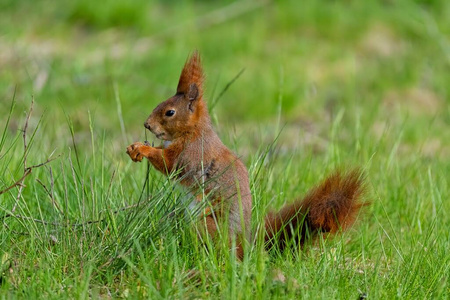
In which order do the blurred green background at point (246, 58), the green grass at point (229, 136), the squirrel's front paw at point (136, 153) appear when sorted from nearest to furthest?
the green grass at point (229, 136) → the squirrel's front paw at point (136, 153) → the blurred green background at point (246, 58)

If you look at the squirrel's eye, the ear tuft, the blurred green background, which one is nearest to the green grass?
the blurred green background

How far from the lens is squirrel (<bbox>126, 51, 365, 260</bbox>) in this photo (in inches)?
123

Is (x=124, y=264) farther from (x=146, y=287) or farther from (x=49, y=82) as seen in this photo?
(x=49, y=82)

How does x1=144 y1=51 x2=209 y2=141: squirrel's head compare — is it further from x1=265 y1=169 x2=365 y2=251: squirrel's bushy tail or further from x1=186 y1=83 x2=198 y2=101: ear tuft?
x1=265 y1=169 x2=365 y2=251: squirrel's bushy tail

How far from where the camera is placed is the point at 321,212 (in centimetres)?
316

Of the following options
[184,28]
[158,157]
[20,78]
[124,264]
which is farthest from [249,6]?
[124,264]

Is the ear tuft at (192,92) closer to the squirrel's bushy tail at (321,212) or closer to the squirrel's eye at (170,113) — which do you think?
the squirrel's eye at (170,113)

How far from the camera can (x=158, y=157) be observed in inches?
131

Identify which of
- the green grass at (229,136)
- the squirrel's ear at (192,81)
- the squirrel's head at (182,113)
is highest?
the squirrel's ear at (192,81)

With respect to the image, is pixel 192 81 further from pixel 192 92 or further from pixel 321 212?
pixel 321 212

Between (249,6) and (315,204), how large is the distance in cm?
545

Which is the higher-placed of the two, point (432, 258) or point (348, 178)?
point (348, 178)

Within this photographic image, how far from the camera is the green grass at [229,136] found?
2.88 meters

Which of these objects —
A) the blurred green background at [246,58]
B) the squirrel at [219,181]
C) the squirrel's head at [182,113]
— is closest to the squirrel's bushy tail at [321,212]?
the squirrel at [219,181]
